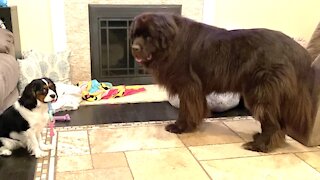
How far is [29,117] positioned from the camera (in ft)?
6.68

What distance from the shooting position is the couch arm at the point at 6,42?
287 centimetres

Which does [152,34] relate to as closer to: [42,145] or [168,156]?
[168,156]

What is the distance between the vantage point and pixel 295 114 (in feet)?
7.24

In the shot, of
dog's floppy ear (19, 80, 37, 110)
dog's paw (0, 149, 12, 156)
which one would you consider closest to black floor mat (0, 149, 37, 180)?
dog's paw (0, 149, 12, 156)

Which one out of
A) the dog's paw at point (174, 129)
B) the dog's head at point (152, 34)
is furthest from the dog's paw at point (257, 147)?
the dog's head at point (152, 34)

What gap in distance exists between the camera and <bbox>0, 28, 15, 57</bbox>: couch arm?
2872 millimetres

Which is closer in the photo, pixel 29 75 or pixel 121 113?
pixel 121 113

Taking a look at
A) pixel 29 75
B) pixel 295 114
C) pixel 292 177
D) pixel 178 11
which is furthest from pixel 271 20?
pixel 29 75

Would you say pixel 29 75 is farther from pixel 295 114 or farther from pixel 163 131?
pixel 295 114

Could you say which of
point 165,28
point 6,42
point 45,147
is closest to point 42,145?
point 45,147

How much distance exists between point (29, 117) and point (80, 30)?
5.87 ft

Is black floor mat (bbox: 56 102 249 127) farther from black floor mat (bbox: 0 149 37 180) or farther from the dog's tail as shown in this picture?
the dog's tail

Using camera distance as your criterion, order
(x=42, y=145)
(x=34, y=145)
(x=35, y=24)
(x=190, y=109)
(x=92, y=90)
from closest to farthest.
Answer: (x=34, y=145) → (x=42, y=145) → (x=190, y=109) → (x=92, y=90) → (x=35, y=24)

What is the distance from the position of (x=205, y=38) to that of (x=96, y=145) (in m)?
0.99
